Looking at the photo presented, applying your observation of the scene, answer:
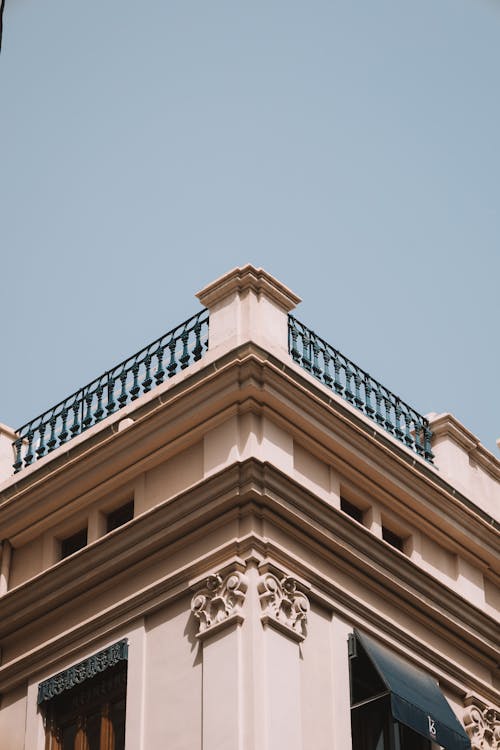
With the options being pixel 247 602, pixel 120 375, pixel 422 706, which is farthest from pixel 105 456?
pixel 422 706

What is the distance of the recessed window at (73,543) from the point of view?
27938 mm

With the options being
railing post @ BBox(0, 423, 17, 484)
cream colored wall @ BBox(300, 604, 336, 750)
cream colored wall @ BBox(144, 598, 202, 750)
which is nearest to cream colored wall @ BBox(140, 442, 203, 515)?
cream colored wall @ BBox(144, 598, 202, 750)

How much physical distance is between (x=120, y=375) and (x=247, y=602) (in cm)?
601

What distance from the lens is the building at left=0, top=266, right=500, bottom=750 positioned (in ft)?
A: 80.1

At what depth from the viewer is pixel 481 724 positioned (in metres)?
27.3

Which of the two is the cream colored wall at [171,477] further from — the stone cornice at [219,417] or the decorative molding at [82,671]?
the decorative molding at [82,671]

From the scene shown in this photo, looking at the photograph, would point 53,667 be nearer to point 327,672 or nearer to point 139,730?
point 139,730

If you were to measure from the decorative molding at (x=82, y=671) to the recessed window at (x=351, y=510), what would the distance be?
3855 mm

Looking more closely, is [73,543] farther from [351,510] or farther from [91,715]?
[351,510]

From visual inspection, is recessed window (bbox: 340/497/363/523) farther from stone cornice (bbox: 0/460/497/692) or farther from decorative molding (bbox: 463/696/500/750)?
decorative molding (bbox: 463/696/500/750)

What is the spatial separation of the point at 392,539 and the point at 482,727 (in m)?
3.00

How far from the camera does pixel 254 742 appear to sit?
75.4 feet

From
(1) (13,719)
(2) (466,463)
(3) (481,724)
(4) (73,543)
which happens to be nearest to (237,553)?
(4) (73,543)

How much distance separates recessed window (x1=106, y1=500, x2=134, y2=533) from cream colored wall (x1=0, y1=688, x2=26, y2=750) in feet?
8.70
